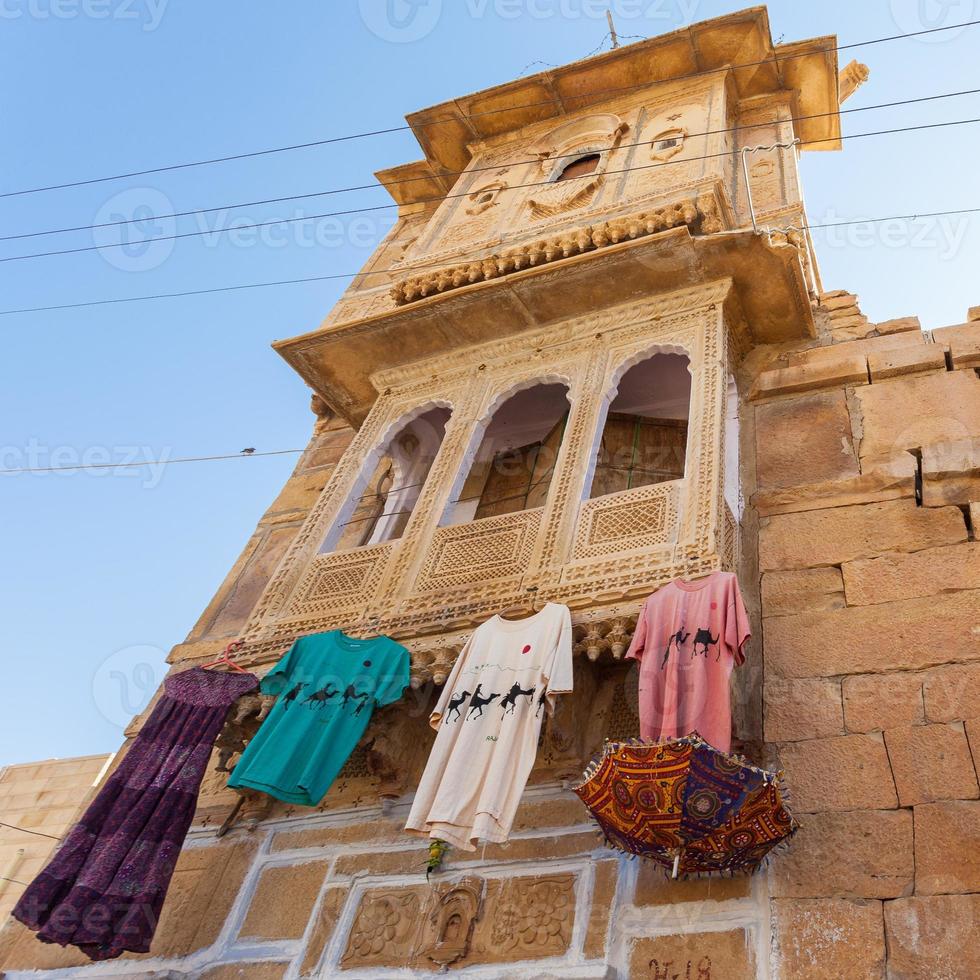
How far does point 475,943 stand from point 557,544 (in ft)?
7.15

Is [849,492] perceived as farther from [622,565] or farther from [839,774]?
[839,774]

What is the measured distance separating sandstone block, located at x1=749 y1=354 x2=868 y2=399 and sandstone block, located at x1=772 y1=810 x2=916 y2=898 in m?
3.37

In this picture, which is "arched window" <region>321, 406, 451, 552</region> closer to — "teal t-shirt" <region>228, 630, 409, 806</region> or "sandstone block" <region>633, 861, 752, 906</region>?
"teal t-shirt" <region>228, 630, 409, 806</region>

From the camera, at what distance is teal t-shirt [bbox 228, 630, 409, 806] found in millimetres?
4883

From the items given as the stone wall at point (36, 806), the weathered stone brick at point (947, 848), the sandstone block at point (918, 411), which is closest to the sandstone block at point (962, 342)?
the sandstone block at point (918, 411)

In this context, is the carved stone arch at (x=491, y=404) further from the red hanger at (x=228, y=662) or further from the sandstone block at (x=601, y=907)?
the sandstone block at (x=601, y=907)

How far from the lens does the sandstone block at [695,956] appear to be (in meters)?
3.78

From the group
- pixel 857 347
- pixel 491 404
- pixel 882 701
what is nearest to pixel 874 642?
pixel 882 701

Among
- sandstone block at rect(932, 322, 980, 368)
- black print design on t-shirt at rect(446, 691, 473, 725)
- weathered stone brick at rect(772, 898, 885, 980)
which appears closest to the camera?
weathered stone brick at rect(772, 898, 885, 980)

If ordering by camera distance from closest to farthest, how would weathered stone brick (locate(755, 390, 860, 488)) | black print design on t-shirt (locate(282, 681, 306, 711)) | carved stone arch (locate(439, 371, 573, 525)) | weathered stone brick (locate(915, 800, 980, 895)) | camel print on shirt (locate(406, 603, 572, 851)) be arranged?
weathered stone brick (locate(915, 800, 980, 895)), camel print on shirt (locate(406, 603, 572, 851)), black print design on t-shirt (locate(282, 681, 306, 711)), weathered stone brick (locate(755, 390, 860, 488)), carved stone arch (locate(439, 371, 573, 525))

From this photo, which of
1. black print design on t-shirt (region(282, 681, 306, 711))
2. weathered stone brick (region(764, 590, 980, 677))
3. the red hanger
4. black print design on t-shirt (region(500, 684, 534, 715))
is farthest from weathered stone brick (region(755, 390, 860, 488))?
the red hanger

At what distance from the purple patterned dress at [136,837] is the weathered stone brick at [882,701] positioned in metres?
3.29

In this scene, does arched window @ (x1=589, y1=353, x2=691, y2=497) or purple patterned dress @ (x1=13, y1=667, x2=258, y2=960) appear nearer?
purple patterned dress @ (x1=13, y1=667, x2=258, y2=960)

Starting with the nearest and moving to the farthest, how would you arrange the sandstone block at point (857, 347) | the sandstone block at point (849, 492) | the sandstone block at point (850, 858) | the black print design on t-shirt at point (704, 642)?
the sandstone block at point (850, 858), the black print design on t-shirt at point (704, 642), the sandstone block at point (849, 492), the sandstone block at point (857, 347)
